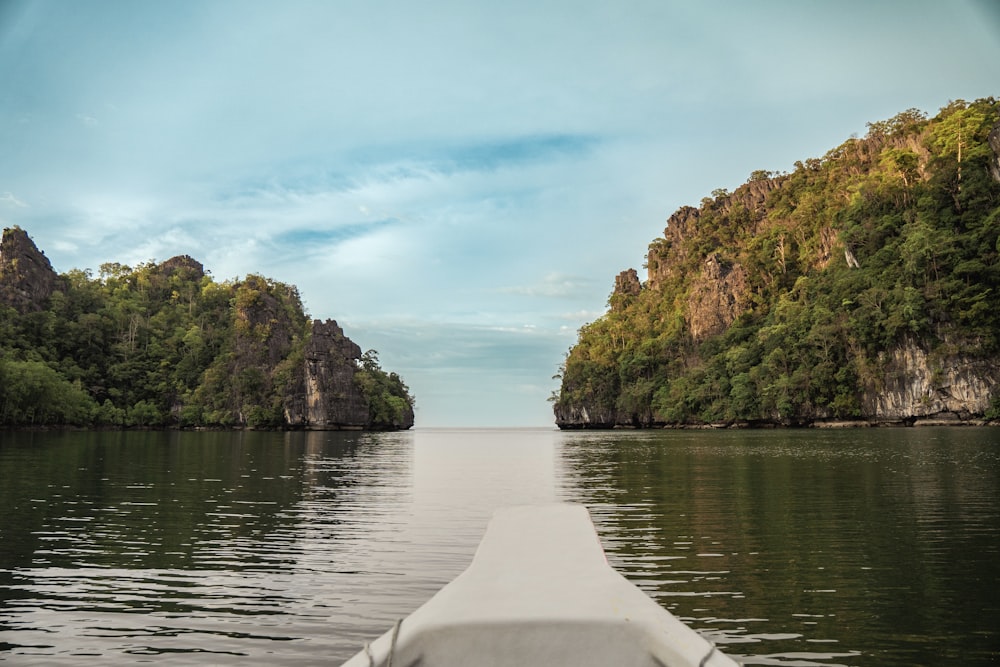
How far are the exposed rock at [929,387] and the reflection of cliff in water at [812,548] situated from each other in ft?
165

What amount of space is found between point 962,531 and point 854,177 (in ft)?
337

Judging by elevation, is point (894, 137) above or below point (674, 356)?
above

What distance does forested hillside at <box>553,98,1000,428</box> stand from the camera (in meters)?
67.8

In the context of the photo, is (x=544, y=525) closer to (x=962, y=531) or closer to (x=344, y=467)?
(x=962, y=531)

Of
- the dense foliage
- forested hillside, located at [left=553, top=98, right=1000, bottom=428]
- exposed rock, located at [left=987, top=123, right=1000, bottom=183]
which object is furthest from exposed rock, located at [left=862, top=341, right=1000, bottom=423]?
the dense foliage

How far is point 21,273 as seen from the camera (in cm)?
10738

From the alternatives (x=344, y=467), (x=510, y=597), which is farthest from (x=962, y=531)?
(x=344, y=467)

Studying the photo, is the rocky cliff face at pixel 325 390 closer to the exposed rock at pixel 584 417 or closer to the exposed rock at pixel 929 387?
the exposed rock at pixel 584 417

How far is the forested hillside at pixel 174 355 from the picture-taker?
10612cm

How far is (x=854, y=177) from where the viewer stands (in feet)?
328

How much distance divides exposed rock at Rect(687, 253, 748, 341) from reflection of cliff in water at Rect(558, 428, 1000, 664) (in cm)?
8915

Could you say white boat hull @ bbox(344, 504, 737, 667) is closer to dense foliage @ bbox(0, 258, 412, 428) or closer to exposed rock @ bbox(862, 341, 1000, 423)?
exposed rock @ bbox(862, 341, 1000, 423)

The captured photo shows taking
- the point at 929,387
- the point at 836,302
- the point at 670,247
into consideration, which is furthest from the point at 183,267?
the point at 929,387

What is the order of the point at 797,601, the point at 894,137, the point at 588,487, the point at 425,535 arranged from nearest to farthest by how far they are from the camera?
the point at 797,601
the point at 425,535
the point at 588,487
the point at 894,137
